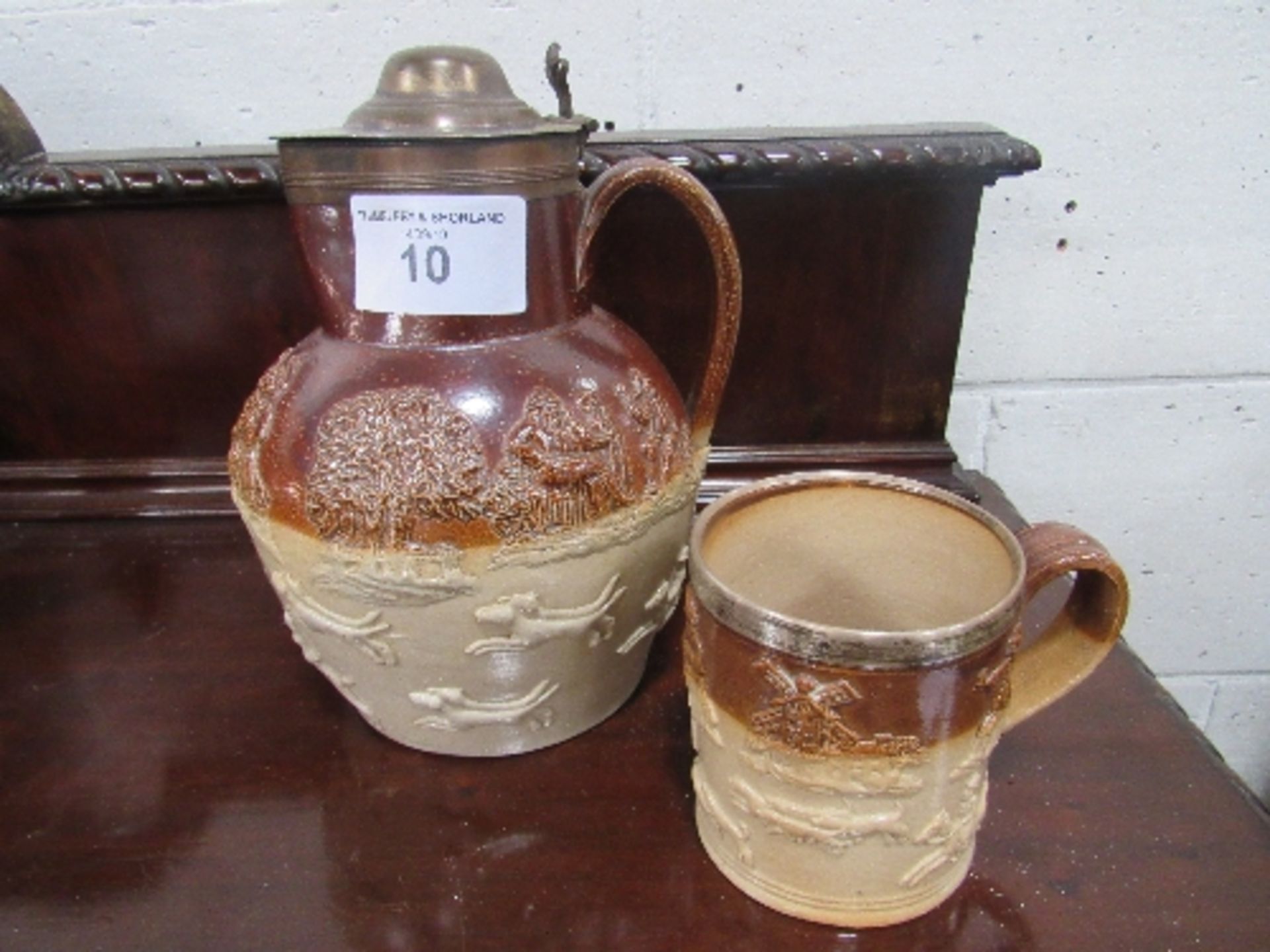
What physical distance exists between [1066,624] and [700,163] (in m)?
0.41

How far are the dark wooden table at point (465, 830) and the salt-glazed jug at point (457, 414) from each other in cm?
8

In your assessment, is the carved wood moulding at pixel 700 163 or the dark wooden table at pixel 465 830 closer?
the dark wooden table at pixel 465 830

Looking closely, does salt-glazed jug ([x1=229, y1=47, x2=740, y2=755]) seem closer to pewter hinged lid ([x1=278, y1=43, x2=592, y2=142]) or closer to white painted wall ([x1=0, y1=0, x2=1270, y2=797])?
pewter hinged lid ([x1=278, y1=43, x2=592, y2=142])

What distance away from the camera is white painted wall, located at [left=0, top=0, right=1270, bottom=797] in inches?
31.6

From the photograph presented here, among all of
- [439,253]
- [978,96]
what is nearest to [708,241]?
[439,253]

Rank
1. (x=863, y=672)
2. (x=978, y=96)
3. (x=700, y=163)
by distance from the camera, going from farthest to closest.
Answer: (x=978, y=96)
(x=700, y=163)
(x=863, y=672)

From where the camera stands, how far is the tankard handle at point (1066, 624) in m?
0.47

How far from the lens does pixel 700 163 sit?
710 mm

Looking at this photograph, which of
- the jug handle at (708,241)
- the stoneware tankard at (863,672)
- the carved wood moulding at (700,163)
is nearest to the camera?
the stoneware tankard at (863,672)

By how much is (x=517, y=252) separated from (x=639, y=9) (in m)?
0.39

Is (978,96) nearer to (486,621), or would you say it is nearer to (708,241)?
(708,241)

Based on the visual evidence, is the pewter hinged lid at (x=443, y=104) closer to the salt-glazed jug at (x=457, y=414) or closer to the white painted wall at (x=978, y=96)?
the salt-glazed jug at (x=457, y=414)

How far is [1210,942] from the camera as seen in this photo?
0.48 meters

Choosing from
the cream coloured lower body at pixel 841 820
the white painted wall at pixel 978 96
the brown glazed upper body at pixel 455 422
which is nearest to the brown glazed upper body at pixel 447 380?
the brown glazed upper body at pixel 455 422
